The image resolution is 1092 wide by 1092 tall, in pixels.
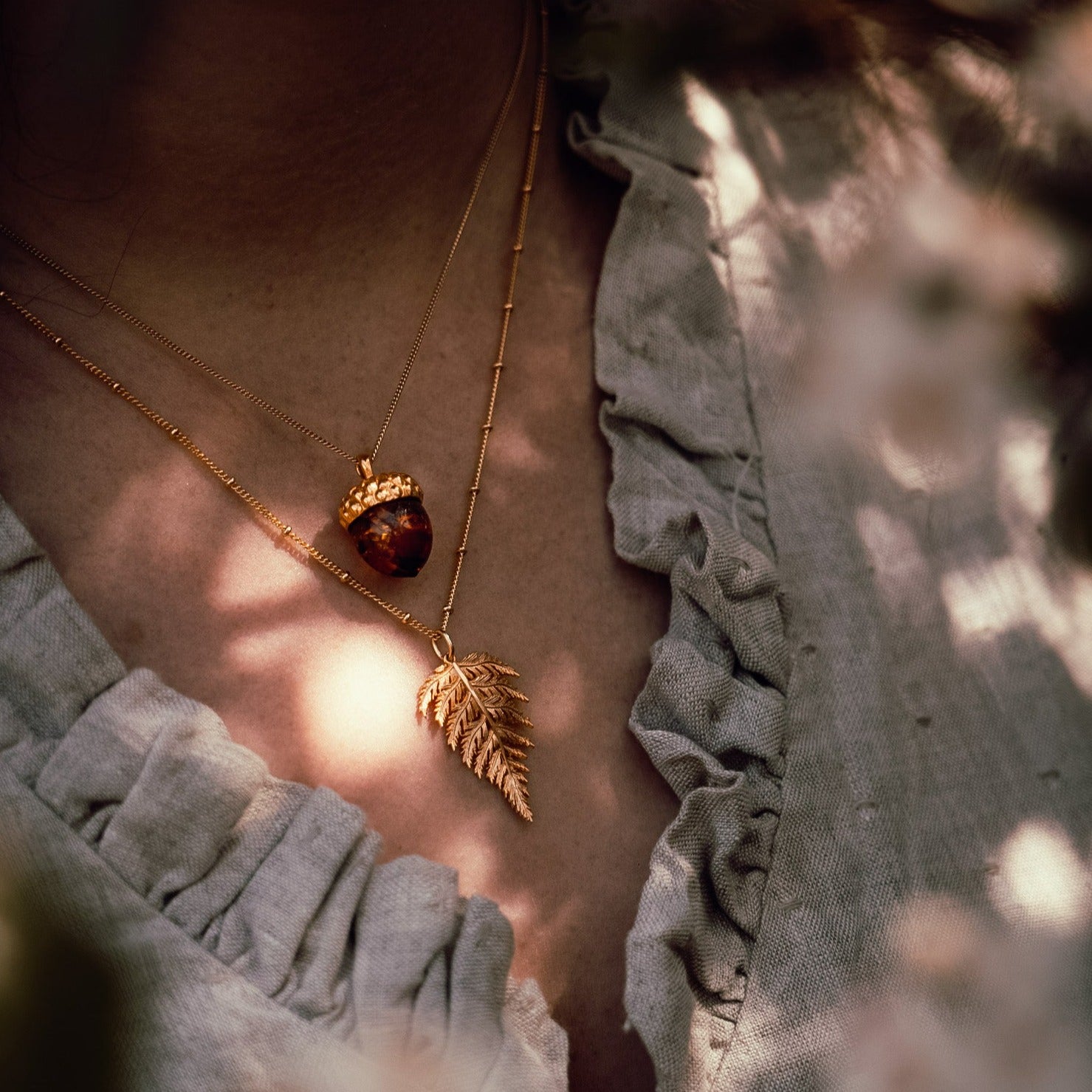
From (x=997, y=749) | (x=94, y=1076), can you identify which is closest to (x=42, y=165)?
(x=94, y=1076)

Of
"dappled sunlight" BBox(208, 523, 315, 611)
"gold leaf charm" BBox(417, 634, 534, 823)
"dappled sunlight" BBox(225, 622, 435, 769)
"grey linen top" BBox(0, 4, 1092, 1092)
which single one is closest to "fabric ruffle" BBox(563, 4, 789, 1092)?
"grey linen top" BBox(0, 4, 1092, 1092)

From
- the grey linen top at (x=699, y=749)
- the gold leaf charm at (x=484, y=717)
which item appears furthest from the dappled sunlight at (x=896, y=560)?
the gold leaf charm at (x=484, y=717)

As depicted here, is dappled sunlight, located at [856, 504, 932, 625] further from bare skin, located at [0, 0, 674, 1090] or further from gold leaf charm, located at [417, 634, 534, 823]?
gold leaf charm, located at [417, 634, 534, 823]

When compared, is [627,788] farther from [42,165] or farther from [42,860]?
[42,165]

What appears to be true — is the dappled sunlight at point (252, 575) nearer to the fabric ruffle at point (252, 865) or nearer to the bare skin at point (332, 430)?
the bare skin at point (332, 430)

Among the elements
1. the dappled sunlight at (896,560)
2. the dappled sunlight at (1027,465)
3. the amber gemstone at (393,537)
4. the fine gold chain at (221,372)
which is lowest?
the amber gemstone at (393,537)

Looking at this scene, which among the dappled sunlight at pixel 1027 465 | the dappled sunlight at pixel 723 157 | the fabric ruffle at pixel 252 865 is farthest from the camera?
the dappled sunlight at pixel 723 157

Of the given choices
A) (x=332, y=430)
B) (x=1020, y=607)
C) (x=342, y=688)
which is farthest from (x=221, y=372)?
(x=1020, y=607)
